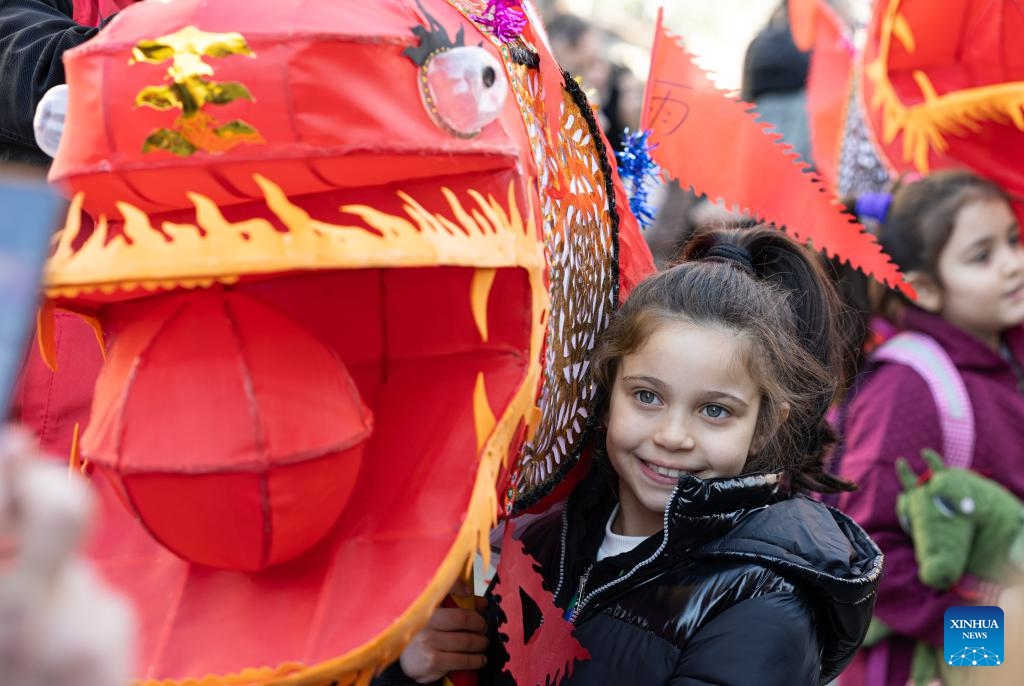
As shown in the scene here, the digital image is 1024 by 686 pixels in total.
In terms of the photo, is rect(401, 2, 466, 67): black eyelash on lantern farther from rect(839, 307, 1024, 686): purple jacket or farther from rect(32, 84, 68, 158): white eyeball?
rect(839, 307, 1024, 686): purple jacket

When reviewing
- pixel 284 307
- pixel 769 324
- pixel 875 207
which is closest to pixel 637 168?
pixel 769 324

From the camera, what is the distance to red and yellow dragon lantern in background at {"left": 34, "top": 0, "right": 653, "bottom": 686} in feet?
3.16

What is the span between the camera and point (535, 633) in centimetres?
132

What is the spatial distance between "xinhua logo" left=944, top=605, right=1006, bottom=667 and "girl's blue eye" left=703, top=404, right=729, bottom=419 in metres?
0.96

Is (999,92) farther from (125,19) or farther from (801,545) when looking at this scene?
Answer: (125,19)

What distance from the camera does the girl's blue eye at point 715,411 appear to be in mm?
1470

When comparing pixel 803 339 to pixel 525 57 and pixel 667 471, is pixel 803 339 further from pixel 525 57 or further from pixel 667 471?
pixel 525 57

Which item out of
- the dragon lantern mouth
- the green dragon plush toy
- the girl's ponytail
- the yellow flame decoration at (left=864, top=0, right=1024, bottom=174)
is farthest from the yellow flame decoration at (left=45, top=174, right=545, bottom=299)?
the yellow flame decoration at (left=864, top=0, right=1024, bottom=174)

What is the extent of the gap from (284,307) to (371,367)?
0.36ft

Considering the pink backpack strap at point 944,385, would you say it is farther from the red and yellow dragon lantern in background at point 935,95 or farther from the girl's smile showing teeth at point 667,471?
the girl's smile showing teeth at point 667,471

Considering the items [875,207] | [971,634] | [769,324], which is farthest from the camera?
[875,207]

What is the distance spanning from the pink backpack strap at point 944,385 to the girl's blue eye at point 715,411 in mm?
988

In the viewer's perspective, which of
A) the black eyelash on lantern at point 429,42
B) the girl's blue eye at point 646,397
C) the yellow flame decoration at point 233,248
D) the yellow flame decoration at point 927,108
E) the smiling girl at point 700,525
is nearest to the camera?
the yellow flame decoration at point 233,248

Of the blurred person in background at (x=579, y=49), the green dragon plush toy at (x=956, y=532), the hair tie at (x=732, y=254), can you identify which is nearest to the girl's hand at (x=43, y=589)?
the hair tie at (x=732, y=254)
